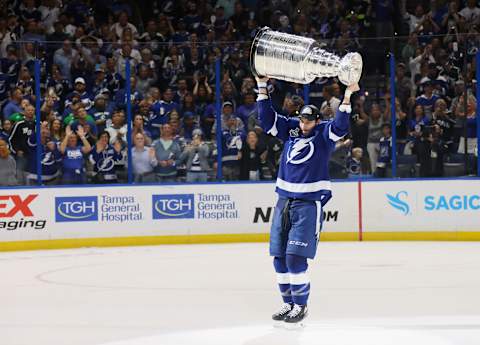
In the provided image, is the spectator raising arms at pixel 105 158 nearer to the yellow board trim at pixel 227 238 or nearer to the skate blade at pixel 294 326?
the yellow board trim at pixel 227 238

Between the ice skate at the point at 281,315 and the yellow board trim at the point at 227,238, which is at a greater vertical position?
the ice skate at the point at 281,315

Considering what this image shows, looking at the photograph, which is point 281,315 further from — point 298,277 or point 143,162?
point 143,162

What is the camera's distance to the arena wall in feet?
46.1

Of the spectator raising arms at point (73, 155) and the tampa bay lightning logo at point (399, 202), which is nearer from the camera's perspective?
the spectator raising arms at point (73, 155)

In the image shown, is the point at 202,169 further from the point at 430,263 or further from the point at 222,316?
the point at 222,316

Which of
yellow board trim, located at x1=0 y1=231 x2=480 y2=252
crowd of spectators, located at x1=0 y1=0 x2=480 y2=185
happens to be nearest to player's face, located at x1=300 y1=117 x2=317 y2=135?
crowd of spectators, located at x1=0 y1=0 x2=480 y2=185

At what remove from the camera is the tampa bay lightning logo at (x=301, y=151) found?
8234mm

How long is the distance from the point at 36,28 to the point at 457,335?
11136 millimetres

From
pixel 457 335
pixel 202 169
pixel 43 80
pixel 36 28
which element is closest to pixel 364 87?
pixel 202 169

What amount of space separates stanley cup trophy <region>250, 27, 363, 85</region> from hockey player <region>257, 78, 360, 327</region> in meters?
0.36

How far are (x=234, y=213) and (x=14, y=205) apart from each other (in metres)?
2.99

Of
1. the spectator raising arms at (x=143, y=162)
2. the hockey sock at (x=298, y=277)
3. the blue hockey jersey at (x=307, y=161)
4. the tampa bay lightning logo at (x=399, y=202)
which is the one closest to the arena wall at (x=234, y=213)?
the tampa bay lightning logo at (x=399, y=202)

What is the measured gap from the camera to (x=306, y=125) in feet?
27.2

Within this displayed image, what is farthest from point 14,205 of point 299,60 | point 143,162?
point 299,60
